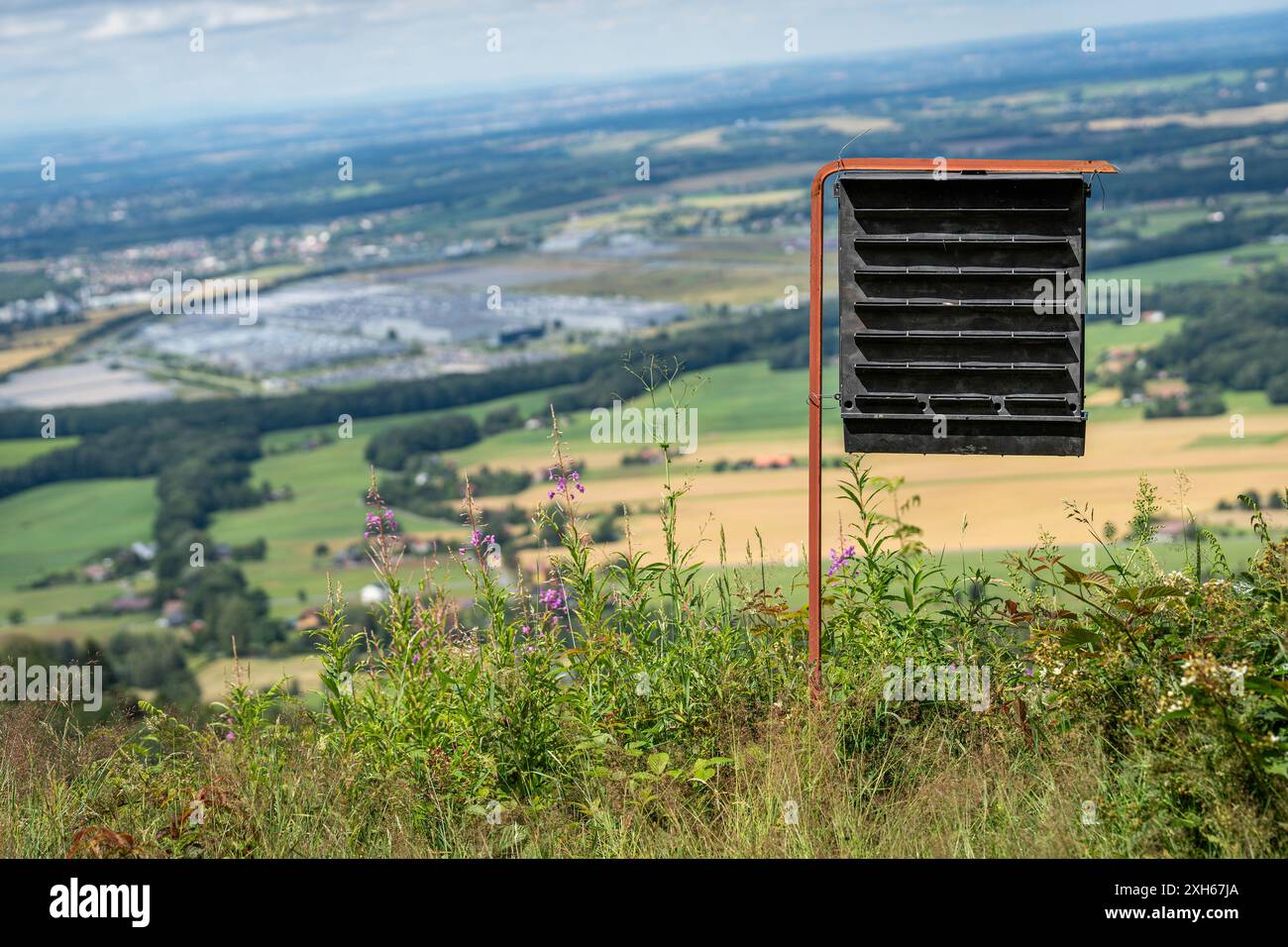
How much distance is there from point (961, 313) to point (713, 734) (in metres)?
1.68

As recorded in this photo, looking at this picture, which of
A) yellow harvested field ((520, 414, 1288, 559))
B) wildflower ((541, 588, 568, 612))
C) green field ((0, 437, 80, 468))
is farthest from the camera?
green field ((0, 437, 80, 468))

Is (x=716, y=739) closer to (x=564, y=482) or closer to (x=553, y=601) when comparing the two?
(x=553, y=601)

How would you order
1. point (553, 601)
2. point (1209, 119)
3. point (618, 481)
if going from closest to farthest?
point (553, 601), point (618, 481), point (1209, 119)

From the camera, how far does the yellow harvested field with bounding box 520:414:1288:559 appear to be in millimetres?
30953

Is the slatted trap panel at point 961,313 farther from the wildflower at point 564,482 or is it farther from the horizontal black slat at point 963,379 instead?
the wildflower at point 564,482

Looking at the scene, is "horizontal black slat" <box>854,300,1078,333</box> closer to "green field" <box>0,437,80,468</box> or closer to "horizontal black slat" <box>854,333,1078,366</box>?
"horizontal black slat" <box>854,333,1078,366</box>

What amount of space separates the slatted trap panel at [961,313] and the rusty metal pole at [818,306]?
42 mm

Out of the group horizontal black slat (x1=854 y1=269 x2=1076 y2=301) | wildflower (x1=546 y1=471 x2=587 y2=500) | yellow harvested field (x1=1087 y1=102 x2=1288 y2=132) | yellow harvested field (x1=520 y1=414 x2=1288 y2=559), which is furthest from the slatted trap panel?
yellow harvested field (x1=1087 y1=102 x2=1288 y2=132)

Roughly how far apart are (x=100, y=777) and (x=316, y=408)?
78.0 metres

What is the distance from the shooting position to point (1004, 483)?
4141 cm

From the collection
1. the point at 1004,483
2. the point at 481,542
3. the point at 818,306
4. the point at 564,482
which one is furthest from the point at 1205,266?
the point at 481,542

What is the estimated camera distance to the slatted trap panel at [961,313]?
415cm

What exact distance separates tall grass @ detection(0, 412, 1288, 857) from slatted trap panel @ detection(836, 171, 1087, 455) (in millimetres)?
410

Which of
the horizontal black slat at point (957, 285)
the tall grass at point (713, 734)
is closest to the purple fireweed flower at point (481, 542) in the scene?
the tall grass at point (713, 734)
